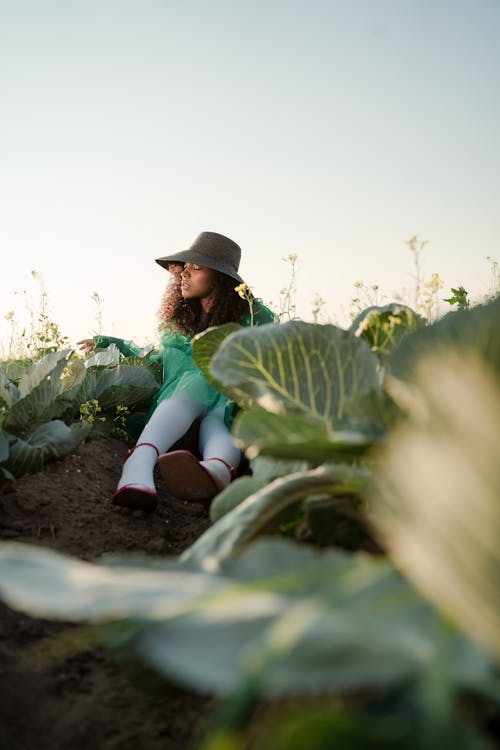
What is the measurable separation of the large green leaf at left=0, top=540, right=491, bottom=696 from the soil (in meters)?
0.44

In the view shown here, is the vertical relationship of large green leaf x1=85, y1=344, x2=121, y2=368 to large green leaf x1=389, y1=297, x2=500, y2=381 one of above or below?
below

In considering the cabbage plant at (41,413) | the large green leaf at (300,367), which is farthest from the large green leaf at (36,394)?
the large green leaf at (300,367)

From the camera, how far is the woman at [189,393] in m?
2.66

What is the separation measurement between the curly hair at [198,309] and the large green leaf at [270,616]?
359 cm

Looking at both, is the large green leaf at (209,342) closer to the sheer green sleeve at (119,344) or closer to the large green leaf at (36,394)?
the large green leaf at (36,394)

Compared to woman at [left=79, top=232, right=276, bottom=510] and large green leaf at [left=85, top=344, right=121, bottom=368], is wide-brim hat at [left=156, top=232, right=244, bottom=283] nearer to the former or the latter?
woman at [left=79, top=232, right=276, bottom=510]

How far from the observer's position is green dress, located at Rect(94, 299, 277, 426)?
343 cm

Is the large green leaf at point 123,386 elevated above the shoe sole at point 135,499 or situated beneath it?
elevated above

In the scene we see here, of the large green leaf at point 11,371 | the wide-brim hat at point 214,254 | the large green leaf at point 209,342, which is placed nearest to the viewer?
the large green leaf at point 209,342

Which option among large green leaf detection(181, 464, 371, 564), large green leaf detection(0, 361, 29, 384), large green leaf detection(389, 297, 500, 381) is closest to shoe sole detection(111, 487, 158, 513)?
large green leaf detection(0, 361, 29, 384)

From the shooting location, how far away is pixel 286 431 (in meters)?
1.02

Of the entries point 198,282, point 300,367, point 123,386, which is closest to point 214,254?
point 198,282

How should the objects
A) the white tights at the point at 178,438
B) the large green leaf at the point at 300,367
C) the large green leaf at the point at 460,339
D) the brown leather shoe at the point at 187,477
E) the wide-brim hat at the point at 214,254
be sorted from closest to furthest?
the large green leaf at the point at 460,339 → the large green leaf at the point at 300,367 → the brown leather shoe at the point at 187,477 → the white tights at the point at 178,438 → the wide-brim hat at the point at 214,254

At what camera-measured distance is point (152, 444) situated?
10.2 ft
